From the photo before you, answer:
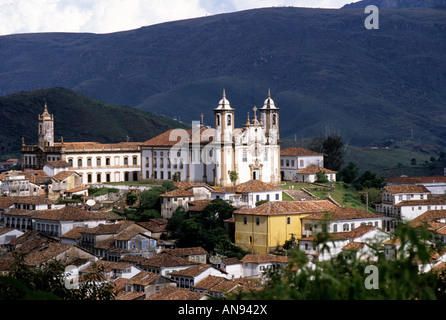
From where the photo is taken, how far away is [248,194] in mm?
67000

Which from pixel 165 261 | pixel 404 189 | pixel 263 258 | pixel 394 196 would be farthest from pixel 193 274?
pixel 404 189

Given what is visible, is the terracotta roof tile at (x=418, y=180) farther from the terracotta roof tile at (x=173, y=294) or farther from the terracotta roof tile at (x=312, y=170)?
the terracotta roof tile at (x=173, y=294)

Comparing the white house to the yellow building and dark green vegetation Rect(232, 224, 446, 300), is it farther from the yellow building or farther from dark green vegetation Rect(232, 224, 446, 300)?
dark green vegetation Rect(232, 224, 446, 300)

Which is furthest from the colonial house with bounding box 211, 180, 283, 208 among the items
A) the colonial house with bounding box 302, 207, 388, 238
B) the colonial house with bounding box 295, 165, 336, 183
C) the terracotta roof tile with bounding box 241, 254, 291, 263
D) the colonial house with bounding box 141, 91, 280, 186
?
the colonial house with bounding box 295, 165, 336, 183

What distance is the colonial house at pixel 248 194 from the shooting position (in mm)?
67000

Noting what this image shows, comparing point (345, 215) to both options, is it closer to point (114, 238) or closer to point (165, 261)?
point (165, 261)

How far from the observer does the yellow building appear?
60.0 metres

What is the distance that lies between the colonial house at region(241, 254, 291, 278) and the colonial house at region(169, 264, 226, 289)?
1685 millimetres

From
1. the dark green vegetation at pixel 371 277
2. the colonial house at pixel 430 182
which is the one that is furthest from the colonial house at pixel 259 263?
the dark green vegetation at pixel 371 277

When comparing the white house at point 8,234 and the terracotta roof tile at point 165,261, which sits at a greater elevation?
the white house at point 8,234

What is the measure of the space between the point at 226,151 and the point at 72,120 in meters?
110

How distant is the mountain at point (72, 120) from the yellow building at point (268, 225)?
10830cm

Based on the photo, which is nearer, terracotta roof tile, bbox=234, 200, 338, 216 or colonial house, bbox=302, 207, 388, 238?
colonial house, bbox=302, 207, 388, 238
